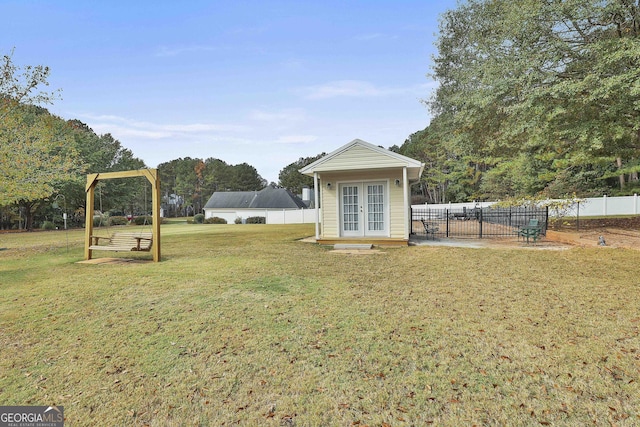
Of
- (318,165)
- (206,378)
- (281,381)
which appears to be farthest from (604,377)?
(318,165)

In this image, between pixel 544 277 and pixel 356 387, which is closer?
pixel 356 387

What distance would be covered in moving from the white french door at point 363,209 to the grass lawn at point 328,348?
18.4 ft

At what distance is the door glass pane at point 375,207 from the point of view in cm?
1189

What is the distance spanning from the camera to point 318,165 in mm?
11531

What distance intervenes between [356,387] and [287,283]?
3.39 metres

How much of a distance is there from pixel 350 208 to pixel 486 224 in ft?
39.0

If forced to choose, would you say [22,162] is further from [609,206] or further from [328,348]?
[609,206]

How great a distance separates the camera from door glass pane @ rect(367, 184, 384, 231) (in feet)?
39.0

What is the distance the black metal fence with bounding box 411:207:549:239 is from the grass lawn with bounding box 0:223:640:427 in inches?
288

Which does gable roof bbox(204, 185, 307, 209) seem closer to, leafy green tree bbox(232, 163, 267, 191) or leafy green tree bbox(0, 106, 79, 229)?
leafy green tree bbox(232, 163, 267, 191)

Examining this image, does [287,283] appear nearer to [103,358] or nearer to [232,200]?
[103,358]

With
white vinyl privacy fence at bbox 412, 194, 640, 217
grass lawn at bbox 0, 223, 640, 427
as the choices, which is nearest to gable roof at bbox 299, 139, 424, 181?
grass lawn at bbox 0, 223, 640, 427

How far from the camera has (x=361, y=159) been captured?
36.6 feet

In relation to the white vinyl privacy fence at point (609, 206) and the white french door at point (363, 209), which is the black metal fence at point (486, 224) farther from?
the white vinyl privacy fence at point (609, 206)
